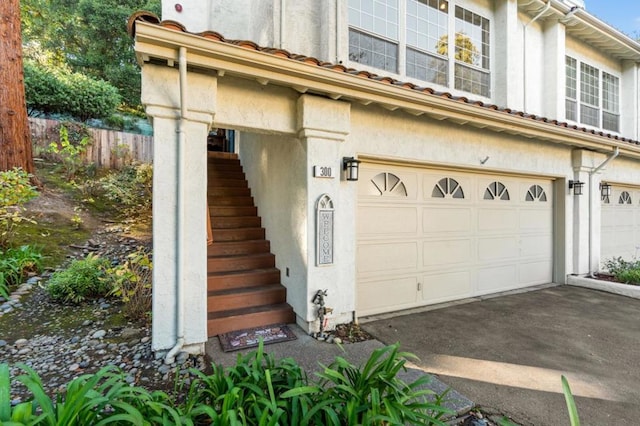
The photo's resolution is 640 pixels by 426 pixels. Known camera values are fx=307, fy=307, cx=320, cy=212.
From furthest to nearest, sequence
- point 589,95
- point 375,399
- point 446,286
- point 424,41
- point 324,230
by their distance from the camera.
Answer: point 589,95 → point 424,41 → point 446,286 → point 324,230 → point 375,399

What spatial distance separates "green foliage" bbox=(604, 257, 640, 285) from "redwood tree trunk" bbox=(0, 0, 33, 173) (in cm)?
1294

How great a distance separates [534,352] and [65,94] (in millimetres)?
13275

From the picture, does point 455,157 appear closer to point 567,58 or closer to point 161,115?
point 161,115

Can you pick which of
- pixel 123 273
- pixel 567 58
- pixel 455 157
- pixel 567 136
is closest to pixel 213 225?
pixel 123 273

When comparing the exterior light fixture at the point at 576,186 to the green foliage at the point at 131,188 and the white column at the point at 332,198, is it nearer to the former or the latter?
the white column at the point at 332,198

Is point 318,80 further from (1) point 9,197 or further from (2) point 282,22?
(1) point 9,197

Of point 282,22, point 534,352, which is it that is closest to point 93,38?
point 282,22

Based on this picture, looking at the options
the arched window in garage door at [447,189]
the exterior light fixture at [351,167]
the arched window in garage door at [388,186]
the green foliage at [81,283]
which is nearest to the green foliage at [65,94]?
the green foliage at [81,283]

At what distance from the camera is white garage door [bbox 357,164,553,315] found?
15.9 ft

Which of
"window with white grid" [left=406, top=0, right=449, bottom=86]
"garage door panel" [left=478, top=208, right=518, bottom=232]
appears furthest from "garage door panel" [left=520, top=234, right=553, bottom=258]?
"window with white grid" [left=406, top=0, right=449, bottom=86]

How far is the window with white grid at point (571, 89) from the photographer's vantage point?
330 inches

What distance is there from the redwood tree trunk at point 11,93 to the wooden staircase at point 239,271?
13.2 ft

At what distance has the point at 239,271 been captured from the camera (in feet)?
15.4

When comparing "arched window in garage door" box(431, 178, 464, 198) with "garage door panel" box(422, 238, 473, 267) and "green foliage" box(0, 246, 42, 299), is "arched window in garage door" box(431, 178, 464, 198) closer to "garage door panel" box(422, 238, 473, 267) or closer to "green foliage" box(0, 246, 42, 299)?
"garage door panel" box(422, 238, 473, 267)
